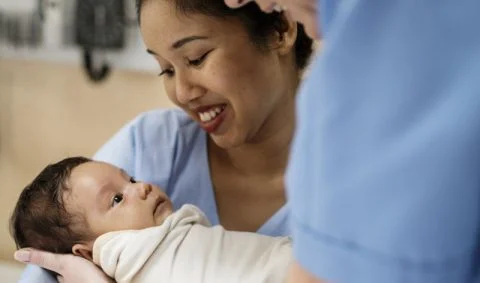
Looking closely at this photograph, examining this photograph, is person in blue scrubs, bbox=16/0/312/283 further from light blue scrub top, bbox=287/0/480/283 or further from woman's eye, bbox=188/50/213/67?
light blue scrub top, bbox=287/0/480/283

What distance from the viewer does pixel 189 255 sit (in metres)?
1.11

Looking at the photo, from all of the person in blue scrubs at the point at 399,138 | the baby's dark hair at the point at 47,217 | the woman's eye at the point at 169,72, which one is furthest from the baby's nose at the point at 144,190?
the person in blue scrubs at the point at 399,138

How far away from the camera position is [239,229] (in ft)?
4.58

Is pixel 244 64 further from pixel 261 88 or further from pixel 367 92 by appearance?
pixel 367 92

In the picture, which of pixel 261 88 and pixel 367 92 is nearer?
pixel 367 92

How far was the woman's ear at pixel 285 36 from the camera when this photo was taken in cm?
134

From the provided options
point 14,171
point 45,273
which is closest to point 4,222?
point 14,171

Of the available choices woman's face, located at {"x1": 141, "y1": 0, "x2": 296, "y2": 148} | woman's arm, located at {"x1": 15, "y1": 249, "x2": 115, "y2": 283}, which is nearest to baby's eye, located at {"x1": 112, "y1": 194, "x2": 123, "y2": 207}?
woman's arm, located at {"x1": 15, "y1": 249, "x2": 115, "y2": 283}

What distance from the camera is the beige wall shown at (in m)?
2.57

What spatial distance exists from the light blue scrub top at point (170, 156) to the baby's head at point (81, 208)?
140 millimetres

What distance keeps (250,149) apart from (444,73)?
3.43 feet

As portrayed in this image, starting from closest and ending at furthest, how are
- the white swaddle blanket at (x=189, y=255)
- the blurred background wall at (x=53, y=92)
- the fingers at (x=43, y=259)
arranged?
the white swaddle blanket at (x=189, y=255), the fingers at (x=43, y=259), the blurred background wall at (x=53, y=92)

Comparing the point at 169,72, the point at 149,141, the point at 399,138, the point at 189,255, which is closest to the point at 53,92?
the point at 149,141

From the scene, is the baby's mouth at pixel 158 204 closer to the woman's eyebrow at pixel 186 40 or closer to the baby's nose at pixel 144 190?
the baby's nose at pixel 144 190
